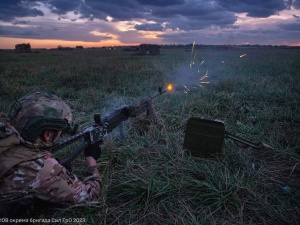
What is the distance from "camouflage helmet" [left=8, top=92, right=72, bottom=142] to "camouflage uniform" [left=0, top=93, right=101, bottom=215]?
0.02 meters

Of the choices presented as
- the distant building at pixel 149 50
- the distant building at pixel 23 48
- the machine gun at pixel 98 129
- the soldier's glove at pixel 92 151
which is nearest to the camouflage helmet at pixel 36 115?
the machine gun at pixel 98 129

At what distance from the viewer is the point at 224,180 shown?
10.3ft

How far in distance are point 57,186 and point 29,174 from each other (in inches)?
11.0

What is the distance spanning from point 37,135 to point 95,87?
6880 mm

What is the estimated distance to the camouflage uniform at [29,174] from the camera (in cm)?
209

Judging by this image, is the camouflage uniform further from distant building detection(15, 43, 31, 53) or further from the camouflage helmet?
distant building detection(15, 43, 31, 53)

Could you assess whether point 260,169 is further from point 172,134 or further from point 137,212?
point 137,212

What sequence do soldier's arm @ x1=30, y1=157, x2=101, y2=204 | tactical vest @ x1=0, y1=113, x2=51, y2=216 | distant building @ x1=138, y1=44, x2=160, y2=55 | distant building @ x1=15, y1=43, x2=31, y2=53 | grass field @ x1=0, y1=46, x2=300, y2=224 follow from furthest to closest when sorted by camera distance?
distant building @ x1=15, y1=43, x2=31, y2=53 → distant building @ x1=138, y1=44, x2=160, y2=55 → grass field @ x1=0, y1=46, x2=300, y2=224 → soldier's arm @ x1=30, y1=157, x2=101, y2=204 → tactical vest @ x1=0, y1=113, x2=51, y2=216

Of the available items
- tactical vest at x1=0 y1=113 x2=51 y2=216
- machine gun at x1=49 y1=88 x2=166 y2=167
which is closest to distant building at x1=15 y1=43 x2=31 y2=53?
machine gun at x1=49 y1=88 x2=166 y2=167

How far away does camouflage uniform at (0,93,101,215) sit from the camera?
2094mm

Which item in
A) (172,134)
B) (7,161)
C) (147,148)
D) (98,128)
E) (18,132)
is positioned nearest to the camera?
(7,161)

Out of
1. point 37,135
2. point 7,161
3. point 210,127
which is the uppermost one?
point 37,135

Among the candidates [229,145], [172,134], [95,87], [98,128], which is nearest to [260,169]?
[229,145]

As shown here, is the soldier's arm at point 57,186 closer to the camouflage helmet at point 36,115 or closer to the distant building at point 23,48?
the camouflage helmet at point 36,115
